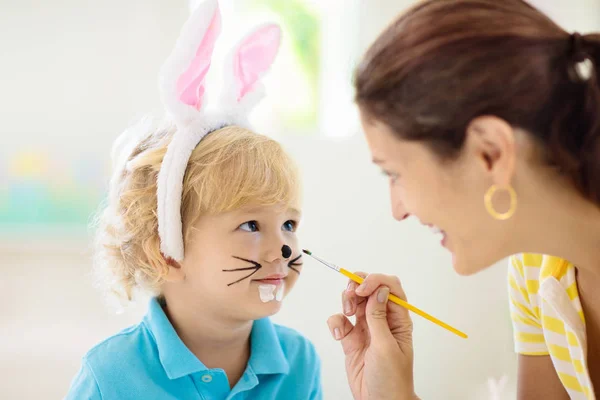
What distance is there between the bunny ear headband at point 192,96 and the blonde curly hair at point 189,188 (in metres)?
0.03

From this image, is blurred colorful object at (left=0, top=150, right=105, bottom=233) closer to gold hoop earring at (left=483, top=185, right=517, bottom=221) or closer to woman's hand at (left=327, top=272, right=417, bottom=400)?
woman's hand at (left=327, top=272, right=417, bottom=400)

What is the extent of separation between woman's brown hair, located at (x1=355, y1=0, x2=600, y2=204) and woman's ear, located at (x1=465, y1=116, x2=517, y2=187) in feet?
0.04

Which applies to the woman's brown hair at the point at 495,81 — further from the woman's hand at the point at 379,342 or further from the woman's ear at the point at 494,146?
the woman's hand at the point at 379,342

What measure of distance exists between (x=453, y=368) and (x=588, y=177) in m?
1.15

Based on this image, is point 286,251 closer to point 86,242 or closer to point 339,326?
point 339,326

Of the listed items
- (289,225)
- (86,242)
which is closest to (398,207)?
(289,225)

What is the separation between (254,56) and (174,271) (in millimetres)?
450

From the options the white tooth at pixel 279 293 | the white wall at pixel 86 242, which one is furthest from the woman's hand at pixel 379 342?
the white wall at pixel 86 242

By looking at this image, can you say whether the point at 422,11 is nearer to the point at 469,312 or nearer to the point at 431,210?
the point at 431,210

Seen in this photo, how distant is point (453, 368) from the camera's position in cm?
182

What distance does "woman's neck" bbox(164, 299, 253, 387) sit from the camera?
1198mm

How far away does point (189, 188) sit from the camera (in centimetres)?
114

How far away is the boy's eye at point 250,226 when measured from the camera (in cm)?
114

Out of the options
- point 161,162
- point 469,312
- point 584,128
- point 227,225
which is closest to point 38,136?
point 161,162
